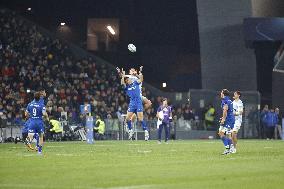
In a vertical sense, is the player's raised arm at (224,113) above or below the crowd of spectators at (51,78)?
below

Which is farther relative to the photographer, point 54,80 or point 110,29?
point 110,29

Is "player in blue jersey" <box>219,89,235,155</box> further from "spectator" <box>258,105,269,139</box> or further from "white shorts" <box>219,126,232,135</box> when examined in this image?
"spectator" <box>258,105,269,139</box>

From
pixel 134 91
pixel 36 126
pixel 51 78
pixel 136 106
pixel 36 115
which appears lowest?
pixel 36 126

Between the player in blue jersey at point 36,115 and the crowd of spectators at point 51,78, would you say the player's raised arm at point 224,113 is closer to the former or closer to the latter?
the player in blue jersey at point 36,115

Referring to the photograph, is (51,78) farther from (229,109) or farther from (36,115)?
(229,109)

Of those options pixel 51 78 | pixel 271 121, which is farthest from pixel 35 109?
pixel 51 78

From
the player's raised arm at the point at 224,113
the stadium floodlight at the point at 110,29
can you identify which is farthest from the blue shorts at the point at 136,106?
the stadium floodlight at the point at 110,29

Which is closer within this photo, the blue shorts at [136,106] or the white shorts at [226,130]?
the white shorts at [226,130]

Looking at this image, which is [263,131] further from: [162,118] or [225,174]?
[225,174]

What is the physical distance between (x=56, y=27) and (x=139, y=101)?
31.6 m

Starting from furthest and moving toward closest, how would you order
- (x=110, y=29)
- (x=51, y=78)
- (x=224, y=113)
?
(x=110, y=29), (x=51, y=78), (x=224, y=113)

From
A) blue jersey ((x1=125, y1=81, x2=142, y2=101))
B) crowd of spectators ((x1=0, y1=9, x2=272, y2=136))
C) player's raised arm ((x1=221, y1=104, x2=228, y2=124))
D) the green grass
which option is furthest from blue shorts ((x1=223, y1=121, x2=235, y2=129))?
crowd of spectators ((x1=0, y1=9, x2=272, y2=136))

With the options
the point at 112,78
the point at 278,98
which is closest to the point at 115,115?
the point at 112,78

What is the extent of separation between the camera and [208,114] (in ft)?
155
